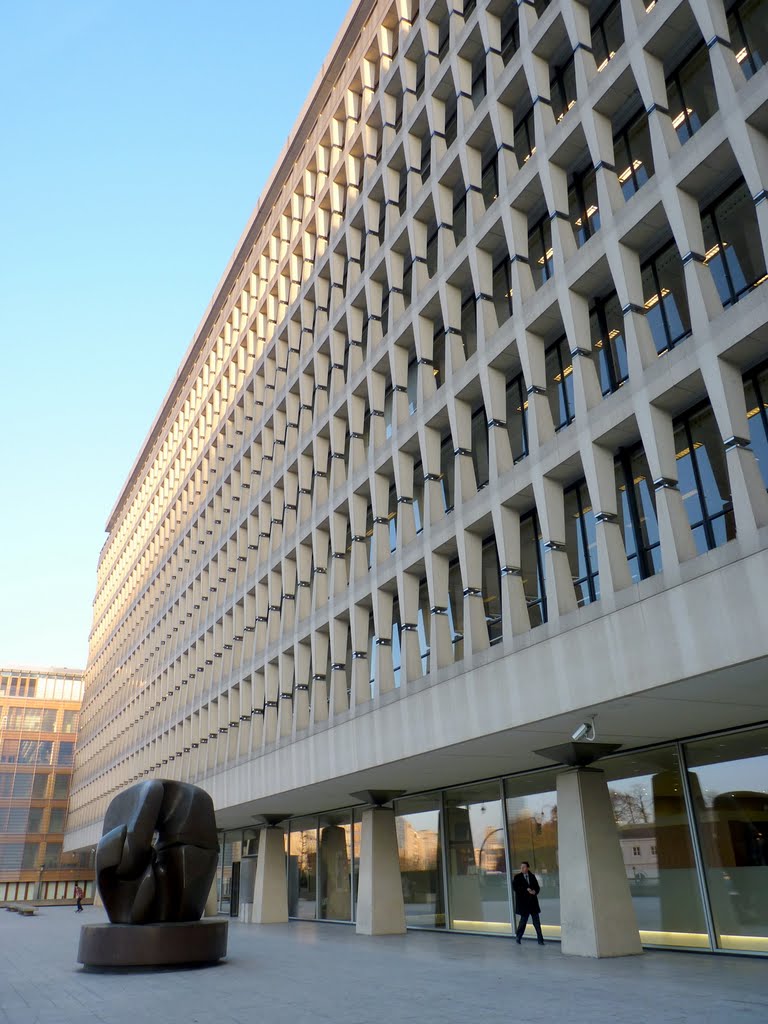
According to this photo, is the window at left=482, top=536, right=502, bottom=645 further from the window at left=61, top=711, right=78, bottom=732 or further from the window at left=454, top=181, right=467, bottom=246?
the window at left=61, top=711, right=78, bottom=732

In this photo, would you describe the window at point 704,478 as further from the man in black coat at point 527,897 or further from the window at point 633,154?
the man in black coat at point 527,897

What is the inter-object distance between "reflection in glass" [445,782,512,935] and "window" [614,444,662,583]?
874 centimetres

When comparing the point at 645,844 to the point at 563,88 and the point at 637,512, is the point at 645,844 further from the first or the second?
the point at 563,88

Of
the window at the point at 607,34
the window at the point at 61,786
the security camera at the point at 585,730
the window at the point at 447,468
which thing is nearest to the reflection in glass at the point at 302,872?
the window at the point at 447,468

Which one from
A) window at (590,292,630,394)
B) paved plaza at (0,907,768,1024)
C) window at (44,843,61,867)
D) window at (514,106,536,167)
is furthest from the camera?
window at (44,843,61,867)

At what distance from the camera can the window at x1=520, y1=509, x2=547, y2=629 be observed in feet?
59.9

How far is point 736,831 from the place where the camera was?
15.2m

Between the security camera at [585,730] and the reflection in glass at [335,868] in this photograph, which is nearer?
the security camera at [585,730]

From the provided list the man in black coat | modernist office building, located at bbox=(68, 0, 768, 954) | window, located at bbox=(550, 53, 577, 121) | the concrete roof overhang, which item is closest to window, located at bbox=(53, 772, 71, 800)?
modernist office building, located at bbox=(68, 0, 768, 954)

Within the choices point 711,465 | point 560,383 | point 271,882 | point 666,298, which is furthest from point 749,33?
point 271,882

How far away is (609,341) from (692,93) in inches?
186

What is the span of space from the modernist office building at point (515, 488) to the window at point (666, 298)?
57 millimetres

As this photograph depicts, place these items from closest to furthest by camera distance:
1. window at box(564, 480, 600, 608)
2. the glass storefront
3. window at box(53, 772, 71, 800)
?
1. the glass storefront
2. window at box(564, 480, 600, 608)
3. window at box(53, 772, 71, 800)

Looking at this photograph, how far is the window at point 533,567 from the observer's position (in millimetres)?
18266
